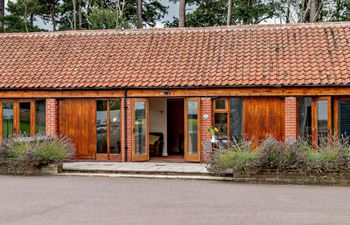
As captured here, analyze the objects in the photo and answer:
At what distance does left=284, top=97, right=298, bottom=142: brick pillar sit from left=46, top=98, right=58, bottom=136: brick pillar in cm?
835

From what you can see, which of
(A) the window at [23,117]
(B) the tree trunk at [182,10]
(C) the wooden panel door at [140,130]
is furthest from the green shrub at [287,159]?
(B) the tree trunk at [182,10]

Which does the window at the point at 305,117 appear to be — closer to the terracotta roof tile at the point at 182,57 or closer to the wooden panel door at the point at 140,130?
the terracotta roof tile at the point at 182,57

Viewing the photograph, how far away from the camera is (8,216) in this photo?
9602 millimetres

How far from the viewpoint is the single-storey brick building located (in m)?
18.3

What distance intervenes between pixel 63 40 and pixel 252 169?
12.1 meters

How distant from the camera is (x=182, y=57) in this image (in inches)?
815

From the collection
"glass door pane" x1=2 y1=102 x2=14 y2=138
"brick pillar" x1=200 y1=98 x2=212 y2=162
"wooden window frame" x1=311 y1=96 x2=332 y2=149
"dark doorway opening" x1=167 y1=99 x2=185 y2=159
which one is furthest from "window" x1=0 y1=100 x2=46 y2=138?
"wooden window frame" x1=311 y1=96 x2=332 y2=149

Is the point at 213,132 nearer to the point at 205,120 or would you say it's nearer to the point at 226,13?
the point at 205,120

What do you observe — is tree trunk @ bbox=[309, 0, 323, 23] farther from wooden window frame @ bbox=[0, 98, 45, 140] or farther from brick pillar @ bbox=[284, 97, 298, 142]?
wooden window frame @ bbox=[0, 98, 45, 140]

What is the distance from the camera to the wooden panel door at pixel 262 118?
18.5 metres

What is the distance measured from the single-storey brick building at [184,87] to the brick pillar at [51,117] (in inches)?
1.5

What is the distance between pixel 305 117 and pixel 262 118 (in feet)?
4.79

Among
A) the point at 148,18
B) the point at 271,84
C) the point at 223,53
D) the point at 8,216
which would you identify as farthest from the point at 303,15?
the point at 8,216

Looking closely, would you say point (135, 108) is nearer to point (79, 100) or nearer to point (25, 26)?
point (79, 100)
